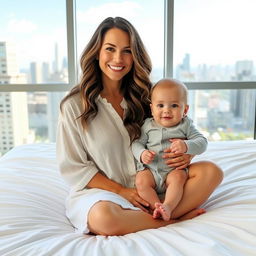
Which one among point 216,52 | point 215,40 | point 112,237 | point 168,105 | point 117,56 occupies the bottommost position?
point 112,237

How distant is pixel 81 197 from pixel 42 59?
2045mm

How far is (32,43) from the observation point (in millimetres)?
3061

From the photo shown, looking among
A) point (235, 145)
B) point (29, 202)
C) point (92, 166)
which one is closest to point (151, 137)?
point (92, 166)

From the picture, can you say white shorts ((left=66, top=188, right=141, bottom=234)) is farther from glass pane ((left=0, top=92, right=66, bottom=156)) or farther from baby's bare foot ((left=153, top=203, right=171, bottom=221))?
glass pane ((left=0, top=92, right=66, bottom=156))

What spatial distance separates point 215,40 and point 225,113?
75cm

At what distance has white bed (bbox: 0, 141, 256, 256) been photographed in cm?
101

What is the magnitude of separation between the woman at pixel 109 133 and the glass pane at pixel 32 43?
1563 millimetres

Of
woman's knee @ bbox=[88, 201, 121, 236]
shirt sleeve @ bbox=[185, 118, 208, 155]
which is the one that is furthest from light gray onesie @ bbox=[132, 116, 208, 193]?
woman's knee @ bbox=[88, 201, 121, 236]

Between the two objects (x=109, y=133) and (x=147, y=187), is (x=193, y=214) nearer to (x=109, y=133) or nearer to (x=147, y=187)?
(x=147, y=187)

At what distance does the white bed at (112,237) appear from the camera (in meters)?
1.01

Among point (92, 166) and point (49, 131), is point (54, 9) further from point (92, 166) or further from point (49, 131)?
point (92, 166)

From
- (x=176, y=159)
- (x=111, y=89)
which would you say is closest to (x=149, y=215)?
(x=176, y=159)

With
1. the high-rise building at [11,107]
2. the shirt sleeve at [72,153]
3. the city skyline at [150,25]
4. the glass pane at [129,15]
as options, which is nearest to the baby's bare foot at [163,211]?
the shirt sleeve at [72,153]

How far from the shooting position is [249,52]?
123 inches
